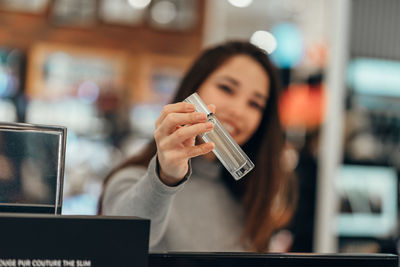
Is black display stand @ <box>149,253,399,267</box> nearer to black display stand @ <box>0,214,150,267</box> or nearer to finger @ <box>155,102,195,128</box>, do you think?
black display stand @ <box>0,214,150,267</box>

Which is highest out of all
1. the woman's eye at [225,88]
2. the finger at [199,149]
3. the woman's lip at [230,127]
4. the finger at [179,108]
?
the woman's eye at [225,88]

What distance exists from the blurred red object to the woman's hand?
2.25m

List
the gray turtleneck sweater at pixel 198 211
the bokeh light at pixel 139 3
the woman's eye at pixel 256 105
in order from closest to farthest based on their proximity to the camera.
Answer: the gray turtleneck sweater at pixel 198 211, the woman's eye at pixel 256 105, the bokeh light at pixel 139 3

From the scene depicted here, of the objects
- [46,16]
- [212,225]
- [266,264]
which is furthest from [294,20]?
[266,264]

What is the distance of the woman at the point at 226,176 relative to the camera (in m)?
1.01

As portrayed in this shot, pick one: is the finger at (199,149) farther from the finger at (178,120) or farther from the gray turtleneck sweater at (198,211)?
the gray turtleneck sweater at (198,211)

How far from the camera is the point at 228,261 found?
487 millimetres

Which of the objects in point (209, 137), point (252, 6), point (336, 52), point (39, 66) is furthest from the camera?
point (39, 66)

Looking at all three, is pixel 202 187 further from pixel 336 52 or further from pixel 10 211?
pixel 336 52

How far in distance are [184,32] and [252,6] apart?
2.42ft

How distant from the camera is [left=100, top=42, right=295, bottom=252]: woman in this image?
101cm

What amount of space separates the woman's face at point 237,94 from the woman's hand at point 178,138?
362mm

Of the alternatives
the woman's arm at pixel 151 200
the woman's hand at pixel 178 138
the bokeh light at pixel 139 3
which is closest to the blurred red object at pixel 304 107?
the bokeh light at pixel 139 3

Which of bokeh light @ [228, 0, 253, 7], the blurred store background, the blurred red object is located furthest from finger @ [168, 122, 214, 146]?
bokeh light @ [228, 0, 253, 7]
